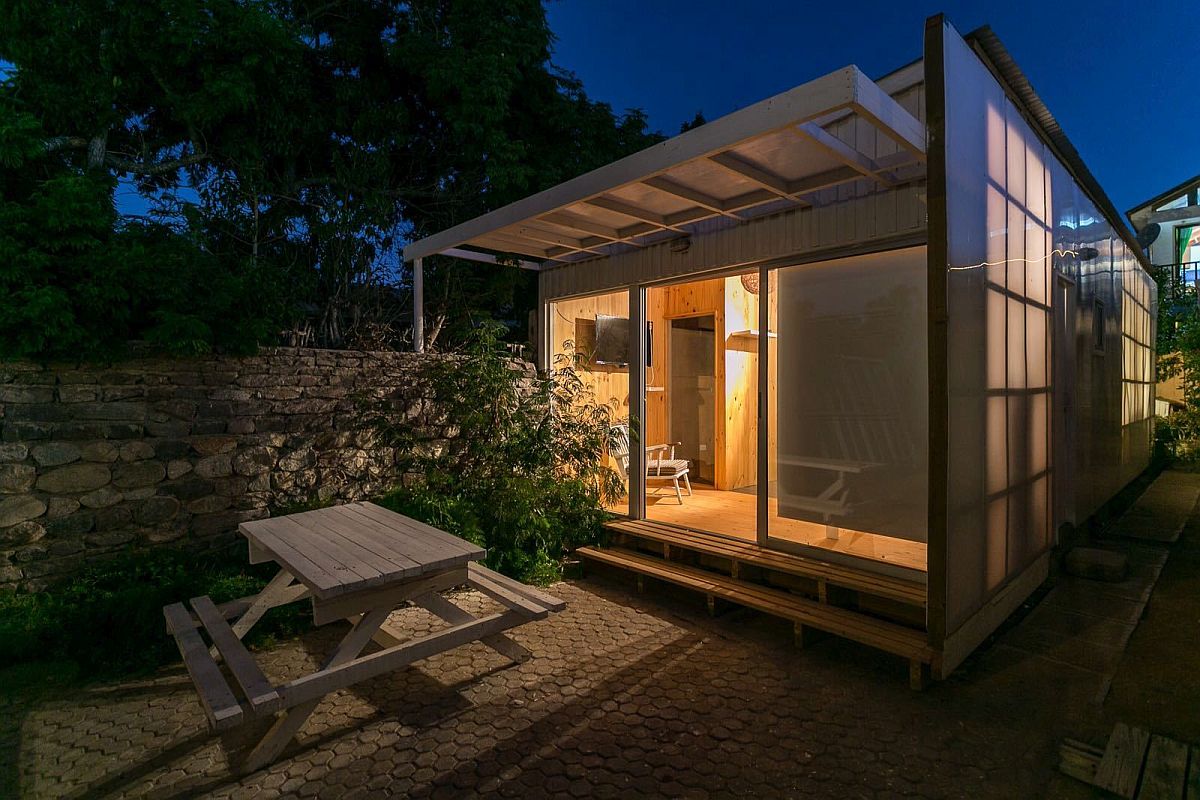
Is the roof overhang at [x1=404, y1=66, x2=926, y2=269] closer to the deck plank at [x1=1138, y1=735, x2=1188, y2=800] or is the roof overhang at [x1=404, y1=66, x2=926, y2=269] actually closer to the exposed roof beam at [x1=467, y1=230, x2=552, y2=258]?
the exposed roof beam at [x1=467, y1=230, x2=552, y2=258]

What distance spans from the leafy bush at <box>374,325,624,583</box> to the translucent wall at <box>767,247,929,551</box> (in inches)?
69.5

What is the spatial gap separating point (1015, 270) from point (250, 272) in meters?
5.57

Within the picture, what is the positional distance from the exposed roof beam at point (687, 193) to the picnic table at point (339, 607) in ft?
8.29

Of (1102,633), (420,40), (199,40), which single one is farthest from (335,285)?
(1102,633)

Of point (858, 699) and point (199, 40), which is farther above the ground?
point (199, 40)

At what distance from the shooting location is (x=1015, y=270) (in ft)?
13.0

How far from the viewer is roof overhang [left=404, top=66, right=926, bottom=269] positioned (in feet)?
9.33

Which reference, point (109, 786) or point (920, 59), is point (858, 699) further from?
point (920, 59)

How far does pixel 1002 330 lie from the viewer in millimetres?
3754

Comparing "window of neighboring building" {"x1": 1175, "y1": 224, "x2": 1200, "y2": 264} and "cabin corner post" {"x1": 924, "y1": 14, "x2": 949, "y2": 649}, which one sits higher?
"window of neighboring building" {"x1": 1175, "y1": 224, "x2": 1200, "y2": 264}

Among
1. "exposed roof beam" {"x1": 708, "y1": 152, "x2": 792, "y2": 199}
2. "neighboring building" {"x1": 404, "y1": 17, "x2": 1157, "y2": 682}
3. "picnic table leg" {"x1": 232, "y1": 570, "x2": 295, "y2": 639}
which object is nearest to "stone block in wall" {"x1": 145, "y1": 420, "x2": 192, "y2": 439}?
"picnic table leg" {"x1": 232, "y1": 570, "x2": 295, "y2": 639}

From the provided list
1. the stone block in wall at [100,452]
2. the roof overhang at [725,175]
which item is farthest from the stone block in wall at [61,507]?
the roof overhang at [725,175]

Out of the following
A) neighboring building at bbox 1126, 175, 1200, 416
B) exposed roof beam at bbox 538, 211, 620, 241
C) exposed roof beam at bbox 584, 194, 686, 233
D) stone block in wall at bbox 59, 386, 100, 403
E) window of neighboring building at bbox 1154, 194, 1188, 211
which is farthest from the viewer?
window of neighboring building at bbox 1154, 194, 1188, 211

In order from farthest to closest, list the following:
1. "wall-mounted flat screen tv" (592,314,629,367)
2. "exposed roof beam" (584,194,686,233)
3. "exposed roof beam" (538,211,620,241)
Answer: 1. "wall-mounted flat screen tv" (592,314,629,367)
2. "exposed roof beam" (538,211,620,241)
3. "exposed roof beam" (584,194,686,233)
